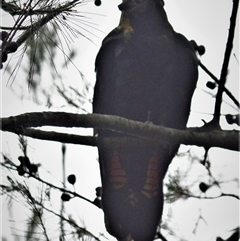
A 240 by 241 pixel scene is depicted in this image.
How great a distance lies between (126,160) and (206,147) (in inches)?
19.4

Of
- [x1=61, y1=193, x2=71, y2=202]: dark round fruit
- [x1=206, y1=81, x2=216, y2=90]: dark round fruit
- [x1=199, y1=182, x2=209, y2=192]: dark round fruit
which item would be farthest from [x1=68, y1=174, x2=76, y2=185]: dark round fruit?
[x1=206, y1=81, x2=216, y2=90]: dark round fruit

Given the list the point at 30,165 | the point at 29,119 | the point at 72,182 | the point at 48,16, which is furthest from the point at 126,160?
the point at 29,119

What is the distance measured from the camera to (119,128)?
4.76ft

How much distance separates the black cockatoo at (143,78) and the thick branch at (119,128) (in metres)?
0.36

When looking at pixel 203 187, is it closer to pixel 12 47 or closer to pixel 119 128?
pixel 119 128

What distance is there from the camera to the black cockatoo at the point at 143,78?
1995 mm

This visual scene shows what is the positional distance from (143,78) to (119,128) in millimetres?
698

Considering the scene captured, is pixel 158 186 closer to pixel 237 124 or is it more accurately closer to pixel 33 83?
pixel 237 124

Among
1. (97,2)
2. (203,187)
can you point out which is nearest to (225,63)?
(203,187)

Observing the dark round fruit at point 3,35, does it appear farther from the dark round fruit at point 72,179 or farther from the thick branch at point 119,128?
the dark round fruit at point 72,179

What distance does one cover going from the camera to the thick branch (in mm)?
1355

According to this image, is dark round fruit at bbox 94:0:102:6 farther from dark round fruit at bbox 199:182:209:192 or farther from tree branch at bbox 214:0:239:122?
dark round fruit at bbox 199:182:209:192

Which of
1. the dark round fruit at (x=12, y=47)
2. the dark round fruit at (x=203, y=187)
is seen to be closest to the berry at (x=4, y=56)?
the dark round fruit at (x=12, y=47)

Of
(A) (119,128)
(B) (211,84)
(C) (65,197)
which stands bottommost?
(C) (65,197)
